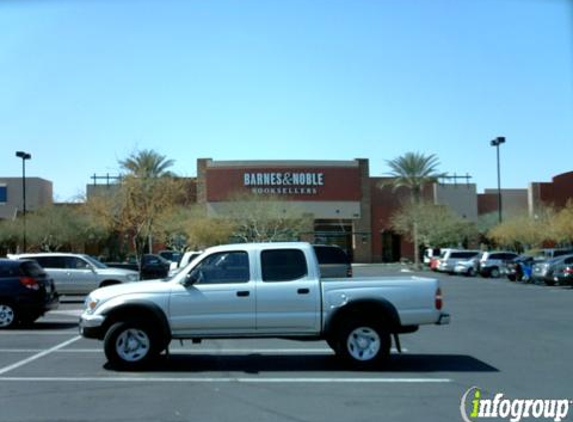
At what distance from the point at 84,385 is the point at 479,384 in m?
5.50

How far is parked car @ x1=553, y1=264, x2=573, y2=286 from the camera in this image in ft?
103

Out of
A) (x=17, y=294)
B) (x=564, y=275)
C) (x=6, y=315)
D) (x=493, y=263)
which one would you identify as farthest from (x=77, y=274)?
(x=493, y=263)

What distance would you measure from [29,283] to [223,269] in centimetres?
786

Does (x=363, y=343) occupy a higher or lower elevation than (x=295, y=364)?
higher

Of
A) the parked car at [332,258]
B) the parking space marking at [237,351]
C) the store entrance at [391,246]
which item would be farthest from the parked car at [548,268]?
the store entrance at [391,246]

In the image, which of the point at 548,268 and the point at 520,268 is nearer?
the point at 548,268

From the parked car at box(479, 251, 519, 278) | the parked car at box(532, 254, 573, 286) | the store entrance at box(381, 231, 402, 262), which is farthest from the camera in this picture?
the store entrance at box(381, 231, 402, 262)

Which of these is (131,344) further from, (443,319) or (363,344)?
(443,319)

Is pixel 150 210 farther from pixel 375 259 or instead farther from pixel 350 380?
pixel 375 259

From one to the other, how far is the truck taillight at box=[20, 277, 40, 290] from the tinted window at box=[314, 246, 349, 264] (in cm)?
1063

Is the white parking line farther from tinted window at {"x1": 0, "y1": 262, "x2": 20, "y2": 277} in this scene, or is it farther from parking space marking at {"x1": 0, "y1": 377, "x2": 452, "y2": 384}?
tinted window at {"x1": 0, "y1": 262, "x2": 20, "y2": 277}

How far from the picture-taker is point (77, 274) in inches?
968

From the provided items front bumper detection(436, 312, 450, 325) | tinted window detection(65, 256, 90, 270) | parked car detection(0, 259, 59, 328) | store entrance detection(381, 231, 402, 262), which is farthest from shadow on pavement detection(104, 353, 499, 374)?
store entrance detection(381, 231, 402, 262)

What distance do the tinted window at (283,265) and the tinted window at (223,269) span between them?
0.31m
